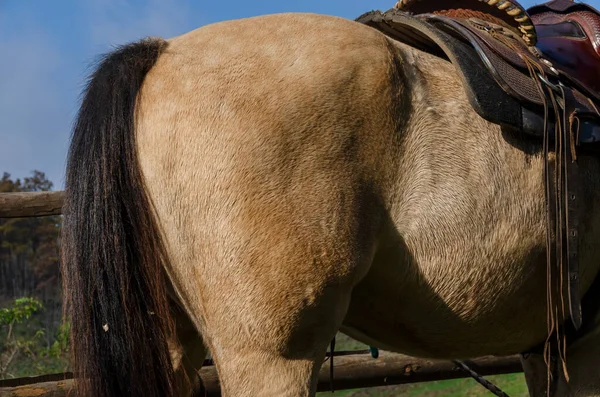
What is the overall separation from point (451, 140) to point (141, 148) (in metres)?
0.88

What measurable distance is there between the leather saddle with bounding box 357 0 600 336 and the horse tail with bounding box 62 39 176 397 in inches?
39.4

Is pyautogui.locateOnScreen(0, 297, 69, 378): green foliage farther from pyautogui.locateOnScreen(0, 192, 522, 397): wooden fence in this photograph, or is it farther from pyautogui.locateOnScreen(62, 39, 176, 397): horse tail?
pyautogui.locateOnScreen(62, 39, 176, 397): horse tail

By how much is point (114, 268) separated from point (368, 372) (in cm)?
259

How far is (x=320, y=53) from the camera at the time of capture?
1873mm

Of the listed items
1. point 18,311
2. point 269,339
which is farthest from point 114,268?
point 18,311

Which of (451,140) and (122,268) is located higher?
(451,140)

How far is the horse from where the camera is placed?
174 centimetres

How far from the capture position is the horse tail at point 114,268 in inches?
70.7

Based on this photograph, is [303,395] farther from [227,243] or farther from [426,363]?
[426,363]

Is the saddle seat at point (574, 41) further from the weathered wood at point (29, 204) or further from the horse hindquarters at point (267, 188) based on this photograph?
the weathered wood at point (29, 204)

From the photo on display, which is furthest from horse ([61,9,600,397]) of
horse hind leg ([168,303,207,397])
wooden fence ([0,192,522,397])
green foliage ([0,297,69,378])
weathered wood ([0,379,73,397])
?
green foliage ([0,297,69,378])

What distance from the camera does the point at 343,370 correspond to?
158 inches

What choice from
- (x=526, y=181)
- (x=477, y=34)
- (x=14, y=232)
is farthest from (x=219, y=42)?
(x=14, y=232)

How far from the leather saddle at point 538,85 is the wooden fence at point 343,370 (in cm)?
110
